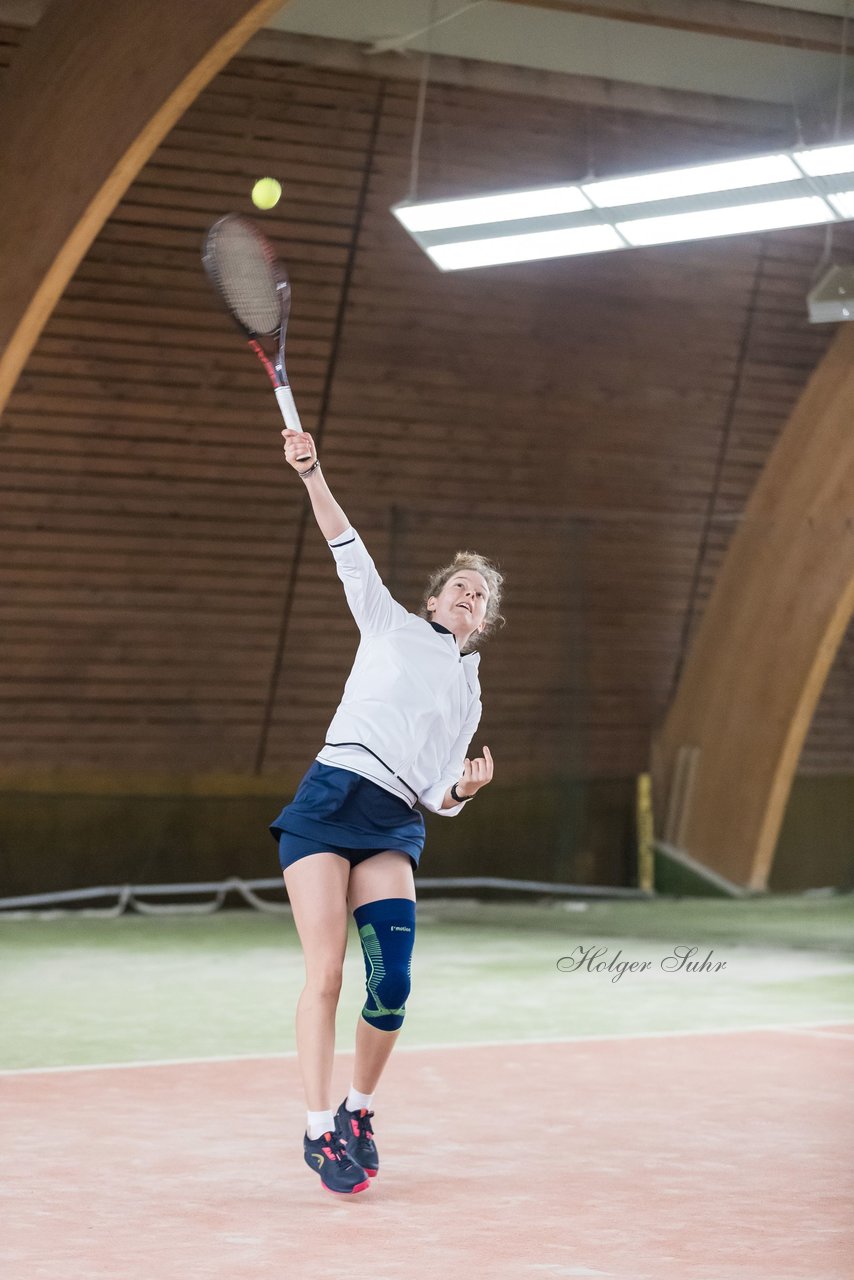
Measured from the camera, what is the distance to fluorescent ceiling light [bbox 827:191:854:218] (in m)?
8.59

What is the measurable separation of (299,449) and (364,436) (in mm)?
8209

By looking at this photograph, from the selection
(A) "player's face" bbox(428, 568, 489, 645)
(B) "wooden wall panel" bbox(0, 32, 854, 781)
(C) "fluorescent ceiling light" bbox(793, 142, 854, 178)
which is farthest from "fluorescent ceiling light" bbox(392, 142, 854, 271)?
(A) "player's face" bbox(428, 568, 489, 645)

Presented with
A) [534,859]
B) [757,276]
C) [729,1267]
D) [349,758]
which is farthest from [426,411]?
[729,1267]

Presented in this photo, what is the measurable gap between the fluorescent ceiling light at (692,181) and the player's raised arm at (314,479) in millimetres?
4943

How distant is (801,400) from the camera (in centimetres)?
1320

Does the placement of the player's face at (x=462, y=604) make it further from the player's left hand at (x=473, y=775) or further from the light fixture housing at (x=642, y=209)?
the light fixture housing at (x=642, y=209)

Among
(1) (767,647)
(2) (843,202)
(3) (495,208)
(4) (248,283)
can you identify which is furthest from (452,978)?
(1) (767,647)

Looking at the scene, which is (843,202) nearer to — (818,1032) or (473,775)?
(818,1032)

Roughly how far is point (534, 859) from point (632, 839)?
1.11m

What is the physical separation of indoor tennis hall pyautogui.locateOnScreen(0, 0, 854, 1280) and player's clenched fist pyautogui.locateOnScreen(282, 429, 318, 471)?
1 centimetres

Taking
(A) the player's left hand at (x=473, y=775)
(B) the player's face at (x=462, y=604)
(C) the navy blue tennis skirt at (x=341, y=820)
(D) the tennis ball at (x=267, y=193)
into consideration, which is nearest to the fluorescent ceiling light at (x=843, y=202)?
(D) the tennis ball at (x=267, y=193)

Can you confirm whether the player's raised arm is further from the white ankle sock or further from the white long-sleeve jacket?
the white ankle sock

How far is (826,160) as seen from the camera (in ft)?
27.0

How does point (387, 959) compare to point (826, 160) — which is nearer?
point (387, 959)
